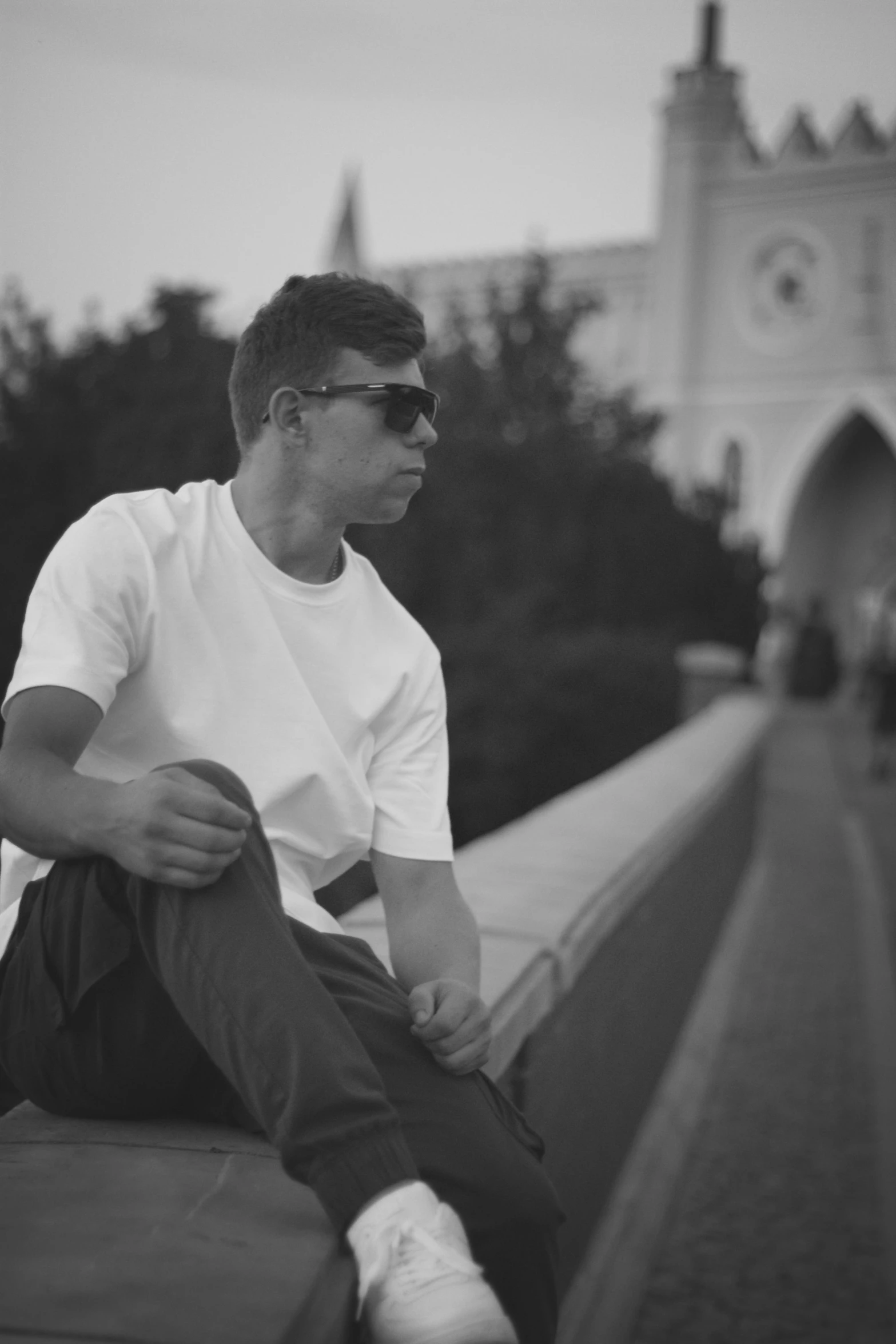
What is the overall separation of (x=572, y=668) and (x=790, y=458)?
1204 inches

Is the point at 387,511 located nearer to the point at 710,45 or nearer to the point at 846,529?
the point at 710,45

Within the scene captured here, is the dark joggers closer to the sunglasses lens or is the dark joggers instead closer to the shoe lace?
the shoe lace

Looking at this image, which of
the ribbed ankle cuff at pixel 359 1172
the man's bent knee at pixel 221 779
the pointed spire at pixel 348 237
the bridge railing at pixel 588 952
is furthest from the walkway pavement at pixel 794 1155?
the pointed spire at pixel 348 237

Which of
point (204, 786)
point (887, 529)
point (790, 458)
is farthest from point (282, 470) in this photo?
point (887, 529)

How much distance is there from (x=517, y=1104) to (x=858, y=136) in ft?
129

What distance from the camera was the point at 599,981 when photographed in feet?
10.8

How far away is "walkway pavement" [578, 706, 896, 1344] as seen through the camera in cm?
327

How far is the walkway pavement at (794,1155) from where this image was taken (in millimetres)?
3273

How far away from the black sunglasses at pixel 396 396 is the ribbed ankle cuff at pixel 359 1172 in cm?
111

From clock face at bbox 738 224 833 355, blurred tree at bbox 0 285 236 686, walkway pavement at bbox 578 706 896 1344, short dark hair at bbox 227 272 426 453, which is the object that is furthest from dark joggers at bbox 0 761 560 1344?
clock face at bbox 738 224 833 355

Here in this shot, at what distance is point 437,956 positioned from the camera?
85.7 inches

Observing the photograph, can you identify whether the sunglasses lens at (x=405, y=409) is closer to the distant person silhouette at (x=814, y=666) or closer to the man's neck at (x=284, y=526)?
the man's neck at (x=284, y=526)

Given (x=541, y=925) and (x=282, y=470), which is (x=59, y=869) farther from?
(x=541, y=925)

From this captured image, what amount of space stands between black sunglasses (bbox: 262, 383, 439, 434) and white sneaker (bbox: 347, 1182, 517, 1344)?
119cm
